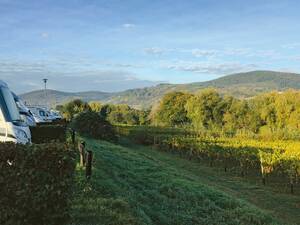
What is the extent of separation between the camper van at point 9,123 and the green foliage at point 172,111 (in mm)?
80958

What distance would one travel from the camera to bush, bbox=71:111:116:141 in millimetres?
44156

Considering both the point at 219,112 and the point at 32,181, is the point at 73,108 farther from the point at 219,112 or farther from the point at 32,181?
the point at 32,181

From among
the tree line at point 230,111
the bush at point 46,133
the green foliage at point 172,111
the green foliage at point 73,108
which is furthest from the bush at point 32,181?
the green foliage at point 172,111

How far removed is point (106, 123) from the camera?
45.7 meters

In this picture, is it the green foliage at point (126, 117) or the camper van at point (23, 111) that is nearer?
the camper van at point (23, 111)

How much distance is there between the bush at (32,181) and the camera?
6.94 meters

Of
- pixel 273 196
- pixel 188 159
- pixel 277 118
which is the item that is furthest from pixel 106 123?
pixel 277 118

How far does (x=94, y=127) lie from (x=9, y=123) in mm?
34007

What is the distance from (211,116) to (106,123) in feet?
150

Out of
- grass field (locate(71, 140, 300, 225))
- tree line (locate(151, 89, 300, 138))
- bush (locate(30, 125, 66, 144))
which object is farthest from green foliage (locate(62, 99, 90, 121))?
grass field (locate(71, 140, 300, 225))

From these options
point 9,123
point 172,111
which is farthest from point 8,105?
point 172,111

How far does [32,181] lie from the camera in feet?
22.8

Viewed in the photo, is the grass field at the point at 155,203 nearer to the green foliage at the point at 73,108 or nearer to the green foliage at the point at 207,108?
the green foliage at the point at 73,108

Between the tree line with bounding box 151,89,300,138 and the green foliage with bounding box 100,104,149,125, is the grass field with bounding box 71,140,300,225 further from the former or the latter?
the green foliage with bounding box 100,104,149,125
